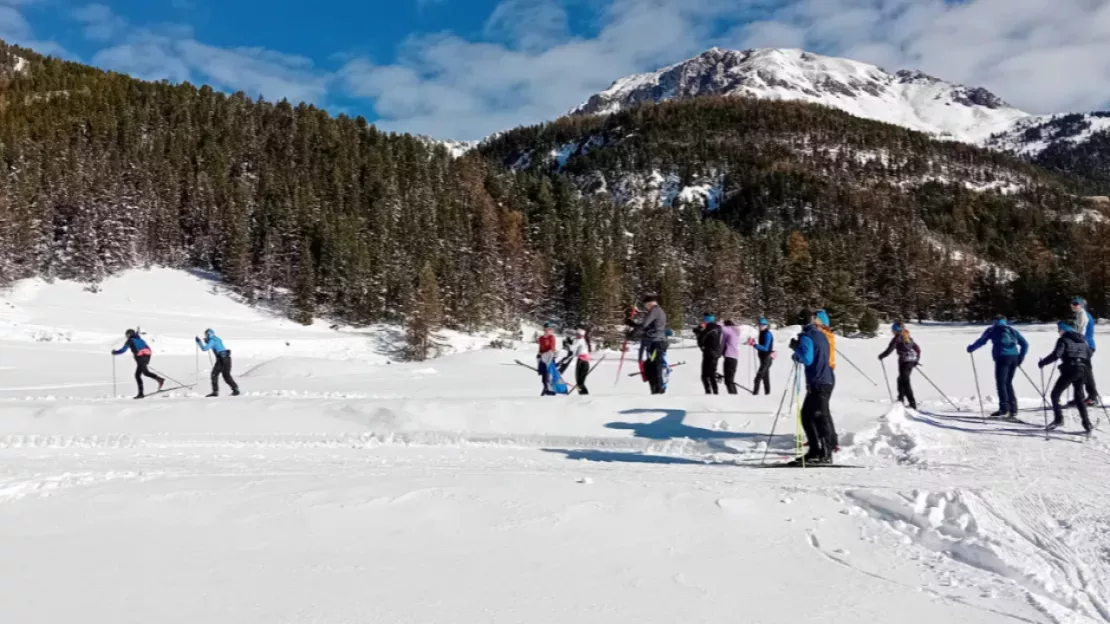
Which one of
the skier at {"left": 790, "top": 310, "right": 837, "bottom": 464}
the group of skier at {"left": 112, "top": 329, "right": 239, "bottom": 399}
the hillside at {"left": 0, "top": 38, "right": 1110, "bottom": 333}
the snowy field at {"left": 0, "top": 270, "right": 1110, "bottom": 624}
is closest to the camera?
the snowy field at {"left": 0, "top": 270, "right": 1110, "bottom": 624}

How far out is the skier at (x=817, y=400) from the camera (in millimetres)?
8141

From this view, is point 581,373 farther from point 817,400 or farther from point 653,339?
point 817,400

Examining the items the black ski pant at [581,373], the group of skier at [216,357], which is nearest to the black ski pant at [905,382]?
the black ski pant at [581,373]

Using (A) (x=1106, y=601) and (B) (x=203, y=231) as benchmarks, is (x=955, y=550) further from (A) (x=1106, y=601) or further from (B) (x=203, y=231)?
(B) (x=203, y=231)

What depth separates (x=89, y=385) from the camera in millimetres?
21234

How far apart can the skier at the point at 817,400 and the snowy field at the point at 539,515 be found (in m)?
0.69

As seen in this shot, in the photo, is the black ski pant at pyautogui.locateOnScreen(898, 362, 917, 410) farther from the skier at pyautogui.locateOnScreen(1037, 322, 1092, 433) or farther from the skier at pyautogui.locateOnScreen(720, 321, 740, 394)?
the skier at pyautogui.locateOnScreen(720, 321, 740, 394)

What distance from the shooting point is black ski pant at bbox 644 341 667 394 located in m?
12.8

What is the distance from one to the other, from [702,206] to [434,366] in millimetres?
141200

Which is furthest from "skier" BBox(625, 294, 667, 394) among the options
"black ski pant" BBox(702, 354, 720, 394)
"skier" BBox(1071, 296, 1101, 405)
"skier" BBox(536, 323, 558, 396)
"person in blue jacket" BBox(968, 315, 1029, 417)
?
"skier" BBox(1071, 296, 1101, 405)

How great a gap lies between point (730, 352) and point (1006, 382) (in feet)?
15.8

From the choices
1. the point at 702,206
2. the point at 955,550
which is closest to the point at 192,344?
the point at 955,550

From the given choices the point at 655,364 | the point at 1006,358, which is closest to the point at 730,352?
the point at 655,364

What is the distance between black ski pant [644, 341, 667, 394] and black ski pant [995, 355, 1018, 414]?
19.0 feet
